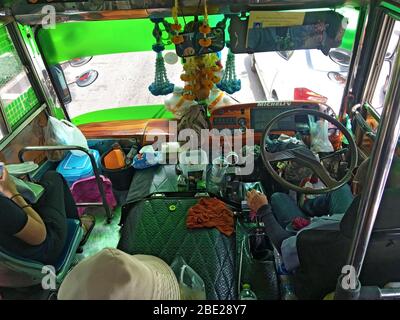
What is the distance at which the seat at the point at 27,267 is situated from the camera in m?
1.78

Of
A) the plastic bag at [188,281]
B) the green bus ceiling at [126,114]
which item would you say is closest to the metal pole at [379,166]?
the plastic bag at [188,281]

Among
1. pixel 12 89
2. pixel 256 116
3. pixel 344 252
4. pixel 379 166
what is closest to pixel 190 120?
pixel 256 116

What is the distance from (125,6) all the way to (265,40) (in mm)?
1209

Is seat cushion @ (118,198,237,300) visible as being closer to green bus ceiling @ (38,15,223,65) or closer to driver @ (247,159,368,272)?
driver @ (247,159,368,272)

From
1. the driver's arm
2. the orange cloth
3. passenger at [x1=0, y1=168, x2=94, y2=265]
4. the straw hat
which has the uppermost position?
the straw hat

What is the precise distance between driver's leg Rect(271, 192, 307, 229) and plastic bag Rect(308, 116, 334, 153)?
0.72 metres

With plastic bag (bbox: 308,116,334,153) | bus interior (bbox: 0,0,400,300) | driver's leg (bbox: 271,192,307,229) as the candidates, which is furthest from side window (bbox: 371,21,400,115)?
driver's leg (bbox: 271,192,307,229)

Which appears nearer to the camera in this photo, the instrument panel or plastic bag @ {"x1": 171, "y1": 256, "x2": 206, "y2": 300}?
plastic bag @ {"x1": 171, "y1": 256, "x2": 206, "y2": 300}

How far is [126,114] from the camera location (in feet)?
12.8

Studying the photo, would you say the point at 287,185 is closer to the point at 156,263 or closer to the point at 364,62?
the point at 156,263

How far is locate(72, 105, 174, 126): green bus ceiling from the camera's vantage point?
3787 millimetres

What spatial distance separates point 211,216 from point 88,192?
1481 millimetres

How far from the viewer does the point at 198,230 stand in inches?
84.8
